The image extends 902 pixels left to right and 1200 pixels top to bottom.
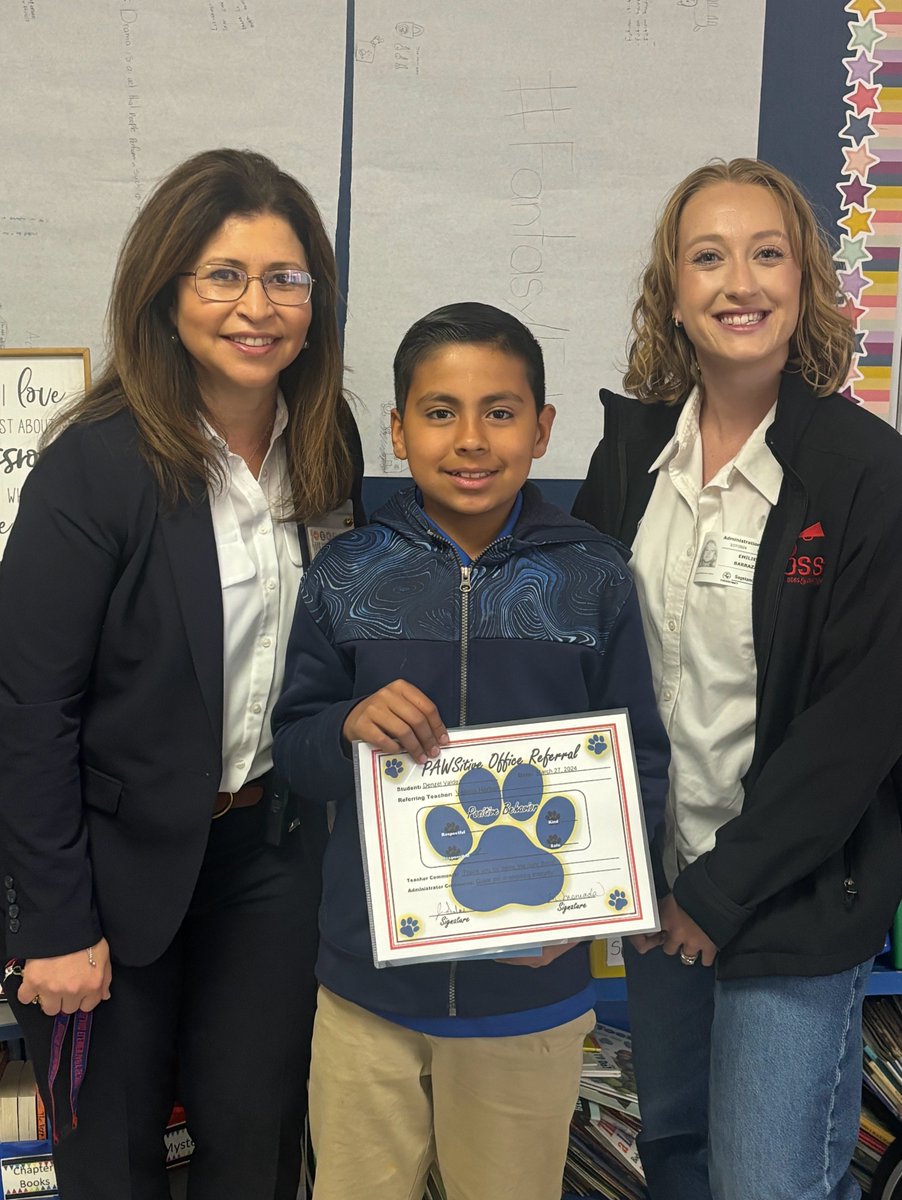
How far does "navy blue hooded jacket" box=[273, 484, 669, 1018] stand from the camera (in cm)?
162

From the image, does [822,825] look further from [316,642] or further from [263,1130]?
[263,1130]

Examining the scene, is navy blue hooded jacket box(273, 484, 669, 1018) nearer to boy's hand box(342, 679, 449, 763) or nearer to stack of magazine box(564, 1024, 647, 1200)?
boy's hand box(342, 679, 449, 763)

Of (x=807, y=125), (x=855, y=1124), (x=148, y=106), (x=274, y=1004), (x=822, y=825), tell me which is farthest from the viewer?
(x=807, y=125)

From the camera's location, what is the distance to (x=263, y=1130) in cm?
182

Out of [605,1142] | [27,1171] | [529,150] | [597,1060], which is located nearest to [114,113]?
[529,150]

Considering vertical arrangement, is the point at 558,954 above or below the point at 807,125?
below

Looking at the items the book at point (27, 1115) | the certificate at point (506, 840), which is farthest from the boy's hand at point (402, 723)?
the book at point (27, 1115)

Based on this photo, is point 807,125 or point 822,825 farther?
point 807,125

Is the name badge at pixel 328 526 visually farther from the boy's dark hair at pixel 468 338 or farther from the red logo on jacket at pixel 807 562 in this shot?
the red logo on jacket at pixel 807 562

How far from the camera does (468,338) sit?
1670 millimetres

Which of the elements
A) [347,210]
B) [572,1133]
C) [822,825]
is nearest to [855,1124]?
[822,825]

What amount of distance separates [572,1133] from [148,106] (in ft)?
Result: 9.17

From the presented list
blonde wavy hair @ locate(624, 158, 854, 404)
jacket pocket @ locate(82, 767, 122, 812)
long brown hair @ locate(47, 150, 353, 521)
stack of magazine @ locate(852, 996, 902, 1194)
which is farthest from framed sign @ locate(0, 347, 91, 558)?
stack of magazine @ locate(852, 996, 902, 1194)

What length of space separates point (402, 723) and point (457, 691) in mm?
164
